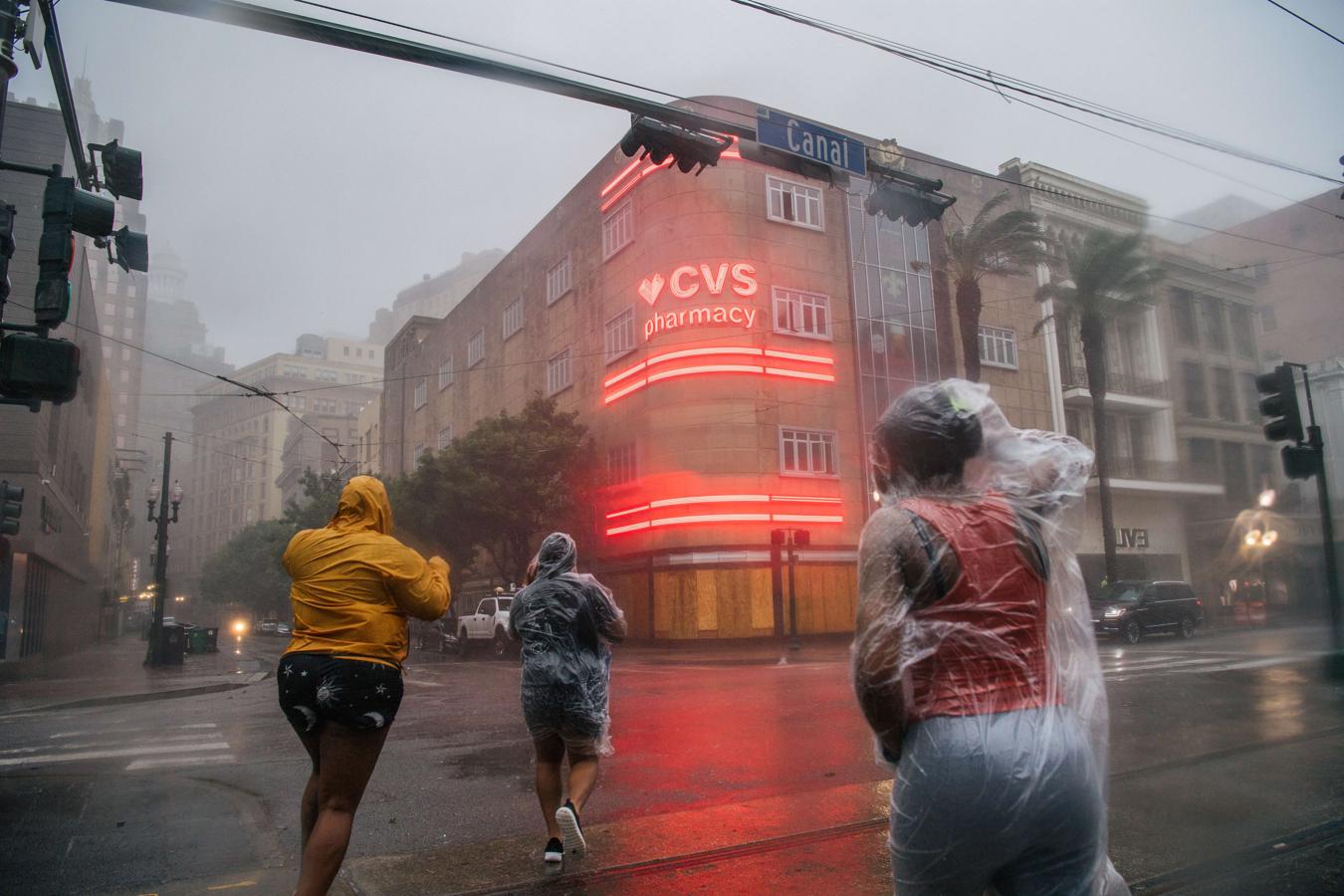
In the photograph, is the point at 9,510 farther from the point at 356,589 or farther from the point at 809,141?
the point at 356,589

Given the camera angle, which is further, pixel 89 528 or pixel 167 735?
pixel 89 528

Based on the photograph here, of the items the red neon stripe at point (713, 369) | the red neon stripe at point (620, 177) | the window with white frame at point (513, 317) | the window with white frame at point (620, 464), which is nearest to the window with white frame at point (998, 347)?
the red neon stripe at point (713, 369)

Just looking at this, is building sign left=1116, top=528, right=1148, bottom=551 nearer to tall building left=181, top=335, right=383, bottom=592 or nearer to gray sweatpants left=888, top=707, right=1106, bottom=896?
gray sweatpants left=888, top=707, right=1106, bottom=896

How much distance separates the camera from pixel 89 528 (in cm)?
5131

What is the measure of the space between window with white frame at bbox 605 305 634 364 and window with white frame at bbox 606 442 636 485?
10.2 feet

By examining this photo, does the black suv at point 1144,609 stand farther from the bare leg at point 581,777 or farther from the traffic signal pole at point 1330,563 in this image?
the bare leg at point 581,777

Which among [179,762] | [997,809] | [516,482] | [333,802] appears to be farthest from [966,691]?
[516,482]

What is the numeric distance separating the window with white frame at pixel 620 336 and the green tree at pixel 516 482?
2.73 m

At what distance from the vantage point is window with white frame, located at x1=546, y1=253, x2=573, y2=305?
3362 cm

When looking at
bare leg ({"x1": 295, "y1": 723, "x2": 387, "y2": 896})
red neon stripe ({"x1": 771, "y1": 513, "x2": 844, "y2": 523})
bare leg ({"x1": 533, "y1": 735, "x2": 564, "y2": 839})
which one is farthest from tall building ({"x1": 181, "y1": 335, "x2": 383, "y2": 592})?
bare leg ({"x1": 295, "y1": 723, "x2": 387, "y2": 896})

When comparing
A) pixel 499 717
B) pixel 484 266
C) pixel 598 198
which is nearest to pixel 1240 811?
pixel 499 717

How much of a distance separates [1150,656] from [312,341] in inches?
6074

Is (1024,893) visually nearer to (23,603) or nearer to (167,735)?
(167,735)

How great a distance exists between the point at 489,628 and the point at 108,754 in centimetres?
1686
